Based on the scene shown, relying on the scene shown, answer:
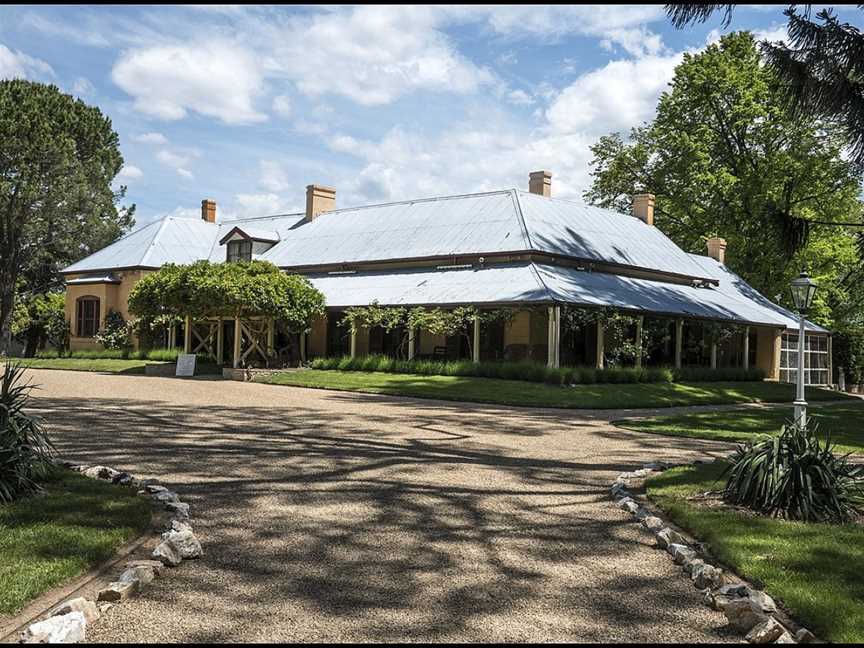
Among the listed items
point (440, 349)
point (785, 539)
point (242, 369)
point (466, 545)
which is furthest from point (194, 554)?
point (440, 349)

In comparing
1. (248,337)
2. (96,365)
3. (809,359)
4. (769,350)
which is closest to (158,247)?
(96,365)

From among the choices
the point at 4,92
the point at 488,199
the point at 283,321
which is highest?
the point at 4,92

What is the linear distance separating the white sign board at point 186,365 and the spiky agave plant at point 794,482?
2141 centimetres

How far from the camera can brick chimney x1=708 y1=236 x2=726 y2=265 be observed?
38.1m

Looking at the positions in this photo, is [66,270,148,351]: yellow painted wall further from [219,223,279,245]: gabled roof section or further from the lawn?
[219,223,279,245]: gabled roof section

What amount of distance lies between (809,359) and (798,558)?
31891 mm

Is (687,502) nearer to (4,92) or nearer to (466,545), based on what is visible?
(466,545)

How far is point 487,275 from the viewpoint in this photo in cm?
2716

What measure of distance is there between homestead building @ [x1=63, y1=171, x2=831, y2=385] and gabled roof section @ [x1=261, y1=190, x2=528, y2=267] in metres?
0.06

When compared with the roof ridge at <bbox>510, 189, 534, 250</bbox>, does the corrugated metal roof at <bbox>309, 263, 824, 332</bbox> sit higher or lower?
lower

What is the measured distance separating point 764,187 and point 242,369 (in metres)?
23.3

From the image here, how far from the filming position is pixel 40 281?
1721 inches

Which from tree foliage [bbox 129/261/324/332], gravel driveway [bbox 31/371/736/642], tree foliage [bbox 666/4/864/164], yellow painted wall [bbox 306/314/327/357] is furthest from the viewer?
yellow painted wall [bbox 306/314/327/357]

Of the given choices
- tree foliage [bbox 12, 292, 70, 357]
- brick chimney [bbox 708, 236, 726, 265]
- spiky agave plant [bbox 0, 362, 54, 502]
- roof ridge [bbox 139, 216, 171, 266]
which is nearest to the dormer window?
roof ridge [bbox 139, 216, 171, 266]
